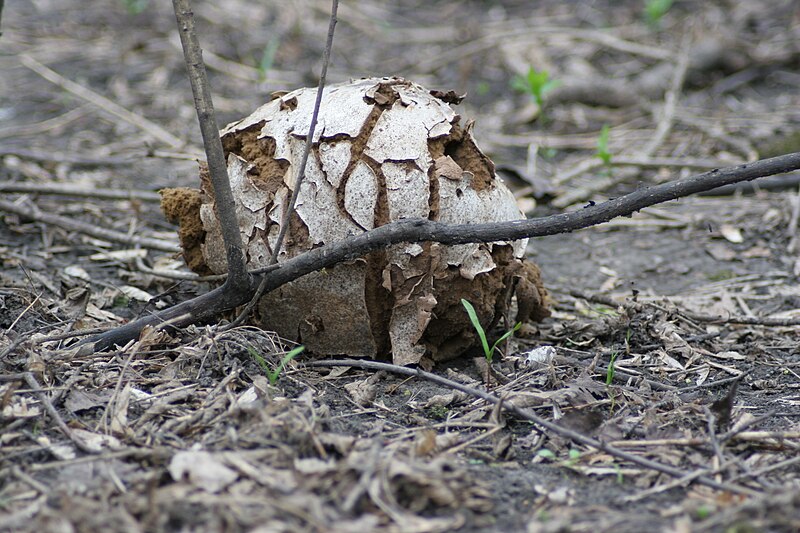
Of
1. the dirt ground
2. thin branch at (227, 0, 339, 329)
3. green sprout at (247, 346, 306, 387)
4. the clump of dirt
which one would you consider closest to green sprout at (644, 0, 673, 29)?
the dirt ground

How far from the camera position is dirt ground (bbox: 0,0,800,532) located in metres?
1.80

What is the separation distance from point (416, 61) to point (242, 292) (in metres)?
5.44

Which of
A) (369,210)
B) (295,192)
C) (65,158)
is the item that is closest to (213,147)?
(295,192)

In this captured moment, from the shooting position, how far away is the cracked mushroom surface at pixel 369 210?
261 cm

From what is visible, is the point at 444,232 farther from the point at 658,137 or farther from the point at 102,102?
the point at 102,102

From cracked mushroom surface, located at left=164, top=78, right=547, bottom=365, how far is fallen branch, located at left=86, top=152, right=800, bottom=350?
4.3 inches

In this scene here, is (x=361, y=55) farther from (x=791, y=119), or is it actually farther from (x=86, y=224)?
(x=86, y=224)

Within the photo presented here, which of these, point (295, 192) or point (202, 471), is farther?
point (295, 192)

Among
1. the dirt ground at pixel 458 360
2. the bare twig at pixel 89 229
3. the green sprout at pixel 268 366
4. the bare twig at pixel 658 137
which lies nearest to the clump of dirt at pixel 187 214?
the dirt ground at pixel 458 360

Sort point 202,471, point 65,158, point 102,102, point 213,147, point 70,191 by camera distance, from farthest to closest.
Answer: point 102,102 → point 65,158 → point 70,191 → point 213,147 → point 202,471

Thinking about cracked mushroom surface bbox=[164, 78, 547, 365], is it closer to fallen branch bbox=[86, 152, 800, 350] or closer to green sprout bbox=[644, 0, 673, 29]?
fallen branch bbox=[86, 152, 800, 350]

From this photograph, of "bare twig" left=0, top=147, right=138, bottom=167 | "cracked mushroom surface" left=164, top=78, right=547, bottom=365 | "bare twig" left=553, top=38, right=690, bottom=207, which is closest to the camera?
"cracked mushroom surface" left=164, top=78, right=547, bottom=365

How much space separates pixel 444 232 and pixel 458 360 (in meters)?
0.63

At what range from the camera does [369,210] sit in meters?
2.59
